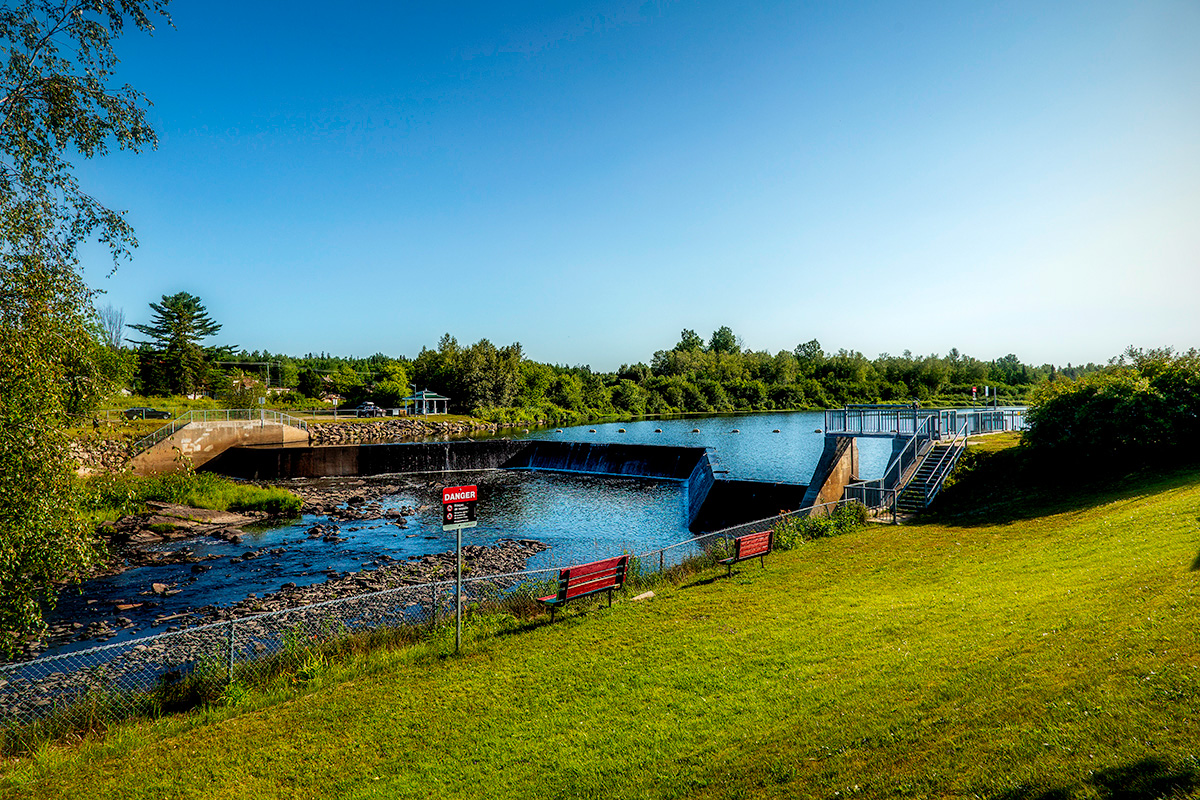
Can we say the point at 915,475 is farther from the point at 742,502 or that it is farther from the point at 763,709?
the point at 763,709

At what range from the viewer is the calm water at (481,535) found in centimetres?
1769

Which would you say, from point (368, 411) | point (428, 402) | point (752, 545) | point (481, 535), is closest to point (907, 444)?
point (752, 545)

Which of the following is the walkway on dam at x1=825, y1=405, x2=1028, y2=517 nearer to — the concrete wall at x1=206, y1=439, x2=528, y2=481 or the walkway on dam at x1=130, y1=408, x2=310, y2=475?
the concrete wall at x1=206, y1=439, x2=528, y2=481

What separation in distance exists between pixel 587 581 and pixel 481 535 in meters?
14.2

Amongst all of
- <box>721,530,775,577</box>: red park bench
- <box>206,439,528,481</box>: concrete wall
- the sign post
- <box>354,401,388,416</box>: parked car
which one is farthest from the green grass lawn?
<box>354,401,388,416</box>: parked car

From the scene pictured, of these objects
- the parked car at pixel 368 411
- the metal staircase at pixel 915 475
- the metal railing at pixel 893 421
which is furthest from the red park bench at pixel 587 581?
the parked car at pixel 368 411

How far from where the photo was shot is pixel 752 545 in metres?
14.2

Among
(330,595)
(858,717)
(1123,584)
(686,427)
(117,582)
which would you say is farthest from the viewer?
(686,427)

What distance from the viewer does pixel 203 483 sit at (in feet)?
99.9

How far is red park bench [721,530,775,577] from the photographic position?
45.8 ft

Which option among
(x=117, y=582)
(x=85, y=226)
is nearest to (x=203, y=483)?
(x=117, y=582)

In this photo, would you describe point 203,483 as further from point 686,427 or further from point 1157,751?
point 686,427

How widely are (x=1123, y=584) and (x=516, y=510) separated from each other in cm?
2450

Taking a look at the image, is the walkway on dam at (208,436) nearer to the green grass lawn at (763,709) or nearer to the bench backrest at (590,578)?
the bench backrest at (590,578)
